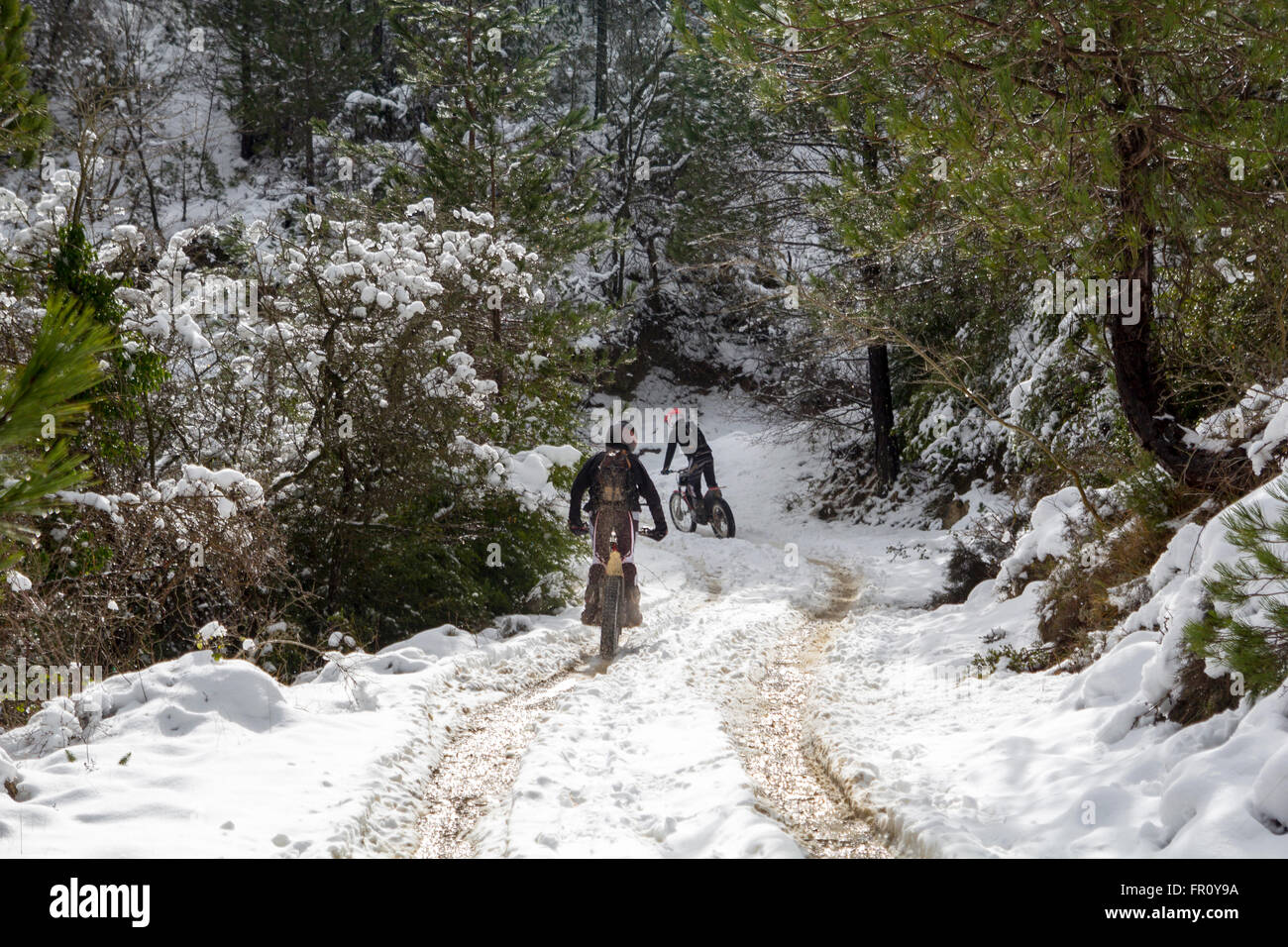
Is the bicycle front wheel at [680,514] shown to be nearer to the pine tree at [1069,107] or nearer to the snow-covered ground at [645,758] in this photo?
the snow-covered ground at [645,758]

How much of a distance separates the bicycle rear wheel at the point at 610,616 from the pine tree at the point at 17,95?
5702 millimetres

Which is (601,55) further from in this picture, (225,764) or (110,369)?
(225,764)

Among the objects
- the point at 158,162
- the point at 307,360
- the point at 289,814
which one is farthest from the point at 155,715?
the point at 158,162

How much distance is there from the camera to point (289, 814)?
3.83 m

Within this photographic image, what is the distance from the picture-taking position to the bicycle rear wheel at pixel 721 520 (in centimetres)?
1712

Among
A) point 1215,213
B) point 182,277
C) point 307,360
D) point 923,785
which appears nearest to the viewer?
point 923,785

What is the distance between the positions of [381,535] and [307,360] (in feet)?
6.75

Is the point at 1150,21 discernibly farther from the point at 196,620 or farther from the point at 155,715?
the point at 196,620

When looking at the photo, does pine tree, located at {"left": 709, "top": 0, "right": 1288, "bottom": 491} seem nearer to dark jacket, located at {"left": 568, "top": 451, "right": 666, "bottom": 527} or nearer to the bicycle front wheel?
dark jacket, located at {"left": 568, "top": 451, "right": 666, "bottom": 527}

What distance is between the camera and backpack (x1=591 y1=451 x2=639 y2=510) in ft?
28.2

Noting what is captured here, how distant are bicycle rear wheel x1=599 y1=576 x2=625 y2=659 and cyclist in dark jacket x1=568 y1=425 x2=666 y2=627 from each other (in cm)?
32

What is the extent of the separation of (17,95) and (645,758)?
561 centimetres

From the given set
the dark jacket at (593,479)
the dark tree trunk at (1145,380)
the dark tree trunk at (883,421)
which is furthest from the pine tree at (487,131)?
the dark tree trunk at (1145,380)

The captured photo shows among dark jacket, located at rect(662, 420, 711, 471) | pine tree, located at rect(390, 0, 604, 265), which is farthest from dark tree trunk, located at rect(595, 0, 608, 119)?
dark jacket, located at rect(662, 420, 711, 471)
